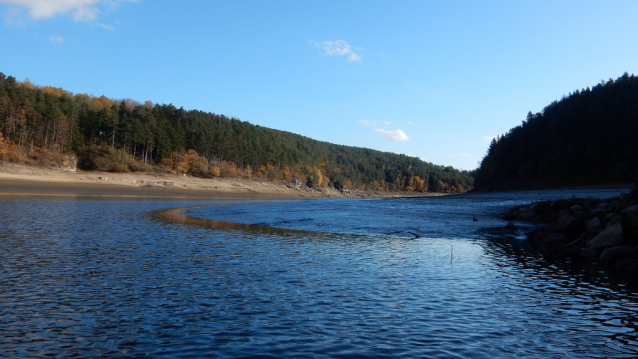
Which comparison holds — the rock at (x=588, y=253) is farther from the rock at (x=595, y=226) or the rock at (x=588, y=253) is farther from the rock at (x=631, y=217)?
the rock at (x=595, y=226)

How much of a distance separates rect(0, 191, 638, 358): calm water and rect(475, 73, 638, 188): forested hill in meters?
77.7

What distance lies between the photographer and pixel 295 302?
981cm

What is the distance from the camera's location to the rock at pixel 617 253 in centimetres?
1549

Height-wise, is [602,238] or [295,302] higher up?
[602,238]

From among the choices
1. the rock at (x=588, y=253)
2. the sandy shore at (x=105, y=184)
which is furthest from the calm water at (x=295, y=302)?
the sandy shore at (x=105, y=184)

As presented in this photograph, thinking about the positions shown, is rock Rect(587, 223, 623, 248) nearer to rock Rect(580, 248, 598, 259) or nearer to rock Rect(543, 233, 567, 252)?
rock Rect(580, 248, 598, 259)

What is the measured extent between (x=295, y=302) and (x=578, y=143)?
10005cm

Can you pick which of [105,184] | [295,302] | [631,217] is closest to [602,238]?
[631,217]

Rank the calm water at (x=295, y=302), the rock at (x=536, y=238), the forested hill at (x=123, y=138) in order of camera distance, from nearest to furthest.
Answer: the calm water at (x=295, y=302)
the rock at (x=536, y=238)
the forested hill at (x=123, y=138)

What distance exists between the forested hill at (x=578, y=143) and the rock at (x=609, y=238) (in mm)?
69631

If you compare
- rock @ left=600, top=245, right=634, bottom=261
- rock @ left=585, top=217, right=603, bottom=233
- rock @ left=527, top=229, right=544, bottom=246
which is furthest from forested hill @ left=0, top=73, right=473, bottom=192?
rock @ left=600, top=245, right=634, bottom=261

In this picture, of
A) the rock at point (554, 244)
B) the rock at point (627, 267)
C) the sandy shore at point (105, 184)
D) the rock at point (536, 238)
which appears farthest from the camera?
the sandy shore at point (105, 184)

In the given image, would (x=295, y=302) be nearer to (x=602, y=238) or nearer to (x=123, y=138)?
(x=602, y=238)

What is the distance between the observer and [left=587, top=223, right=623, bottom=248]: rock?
54.4 ft
